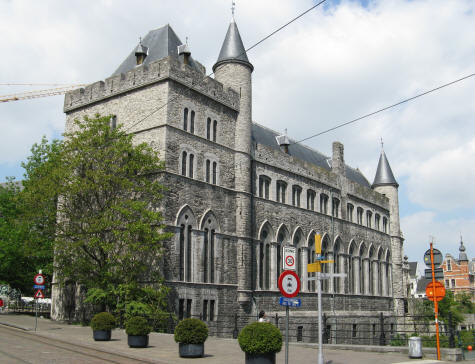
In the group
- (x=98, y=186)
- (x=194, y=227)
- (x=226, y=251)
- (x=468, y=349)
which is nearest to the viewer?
(x=468, y=349)

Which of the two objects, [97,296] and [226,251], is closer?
[97,296]

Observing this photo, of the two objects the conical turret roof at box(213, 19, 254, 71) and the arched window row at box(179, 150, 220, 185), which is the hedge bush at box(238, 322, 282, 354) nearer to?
the arched window row at box(179, 150, 220, 185)

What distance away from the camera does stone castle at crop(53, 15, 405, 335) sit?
25.7 metres

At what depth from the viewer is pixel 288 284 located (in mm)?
10750

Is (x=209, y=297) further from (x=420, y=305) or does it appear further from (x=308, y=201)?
(x=420, y=305)

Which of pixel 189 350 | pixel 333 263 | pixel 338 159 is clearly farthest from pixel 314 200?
pixel 189 350

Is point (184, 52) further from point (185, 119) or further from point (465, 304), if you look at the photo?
point (465, 304)

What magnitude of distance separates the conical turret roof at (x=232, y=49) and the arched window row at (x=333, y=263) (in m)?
10.4

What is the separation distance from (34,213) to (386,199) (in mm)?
36555

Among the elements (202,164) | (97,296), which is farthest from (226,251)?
(97,296)

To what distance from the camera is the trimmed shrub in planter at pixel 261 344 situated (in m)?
12.0

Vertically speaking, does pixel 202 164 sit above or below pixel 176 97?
below

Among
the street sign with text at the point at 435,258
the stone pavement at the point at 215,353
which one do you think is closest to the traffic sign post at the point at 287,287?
the stone pavement at the point at 215,353

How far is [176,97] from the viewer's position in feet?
86.8
